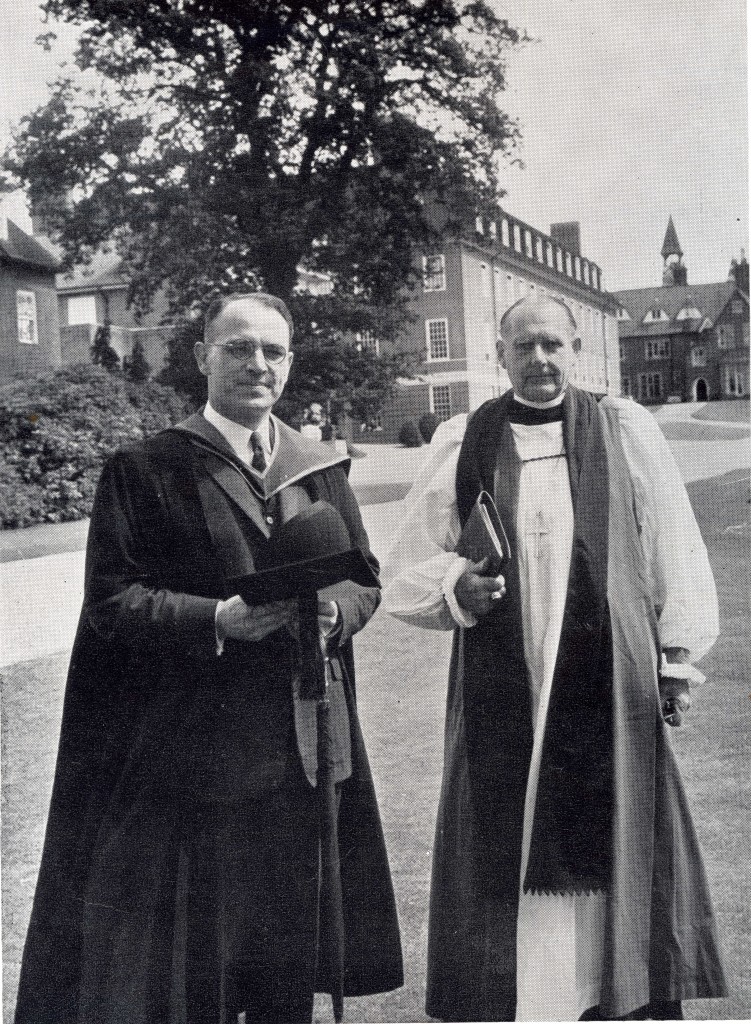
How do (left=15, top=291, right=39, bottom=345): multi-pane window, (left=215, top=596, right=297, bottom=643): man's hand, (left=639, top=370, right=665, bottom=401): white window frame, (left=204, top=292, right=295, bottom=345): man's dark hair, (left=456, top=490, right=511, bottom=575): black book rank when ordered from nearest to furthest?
(left=215, top=596, right=297, bottom=643): man's hand < (left=456, top=490, right=511, bottom=575): black book < (left=204, top=292, right=295, bottom=345): man's dark hair < (left=15, top=291, right=39, bottom=345): multi-pane window < (left=639, top=370, right=665, bottom=401): white window frame

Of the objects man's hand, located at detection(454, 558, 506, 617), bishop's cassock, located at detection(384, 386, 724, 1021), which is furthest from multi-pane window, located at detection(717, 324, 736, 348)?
man's hand, located at detection(454, 558, 506, 617)

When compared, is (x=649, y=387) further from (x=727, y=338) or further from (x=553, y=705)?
(x=553, y=705)

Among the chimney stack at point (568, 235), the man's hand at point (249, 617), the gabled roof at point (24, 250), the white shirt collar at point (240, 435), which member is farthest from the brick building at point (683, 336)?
the gabled roof at point (24, 250)

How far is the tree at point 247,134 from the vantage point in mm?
3227

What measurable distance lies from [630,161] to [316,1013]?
318 centimetres

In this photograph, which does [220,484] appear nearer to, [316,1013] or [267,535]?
[267,535]

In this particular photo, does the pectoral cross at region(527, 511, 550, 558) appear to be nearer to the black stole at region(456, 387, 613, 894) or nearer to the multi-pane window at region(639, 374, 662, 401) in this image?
the black stole at region(456, 387, 613, 894)

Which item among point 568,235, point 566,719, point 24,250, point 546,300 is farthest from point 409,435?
point 24,250

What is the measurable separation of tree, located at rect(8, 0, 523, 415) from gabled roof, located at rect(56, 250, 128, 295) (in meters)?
0.05

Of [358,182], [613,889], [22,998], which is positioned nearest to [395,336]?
[358,182]

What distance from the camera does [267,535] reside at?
102 inches

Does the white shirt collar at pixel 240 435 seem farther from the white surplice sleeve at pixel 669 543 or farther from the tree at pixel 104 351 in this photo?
the white surplice sleeve at pixel 669 543

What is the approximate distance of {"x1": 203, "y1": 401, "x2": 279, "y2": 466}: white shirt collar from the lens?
8.72 feet

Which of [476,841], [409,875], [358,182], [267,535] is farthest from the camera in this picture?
[358,182]
